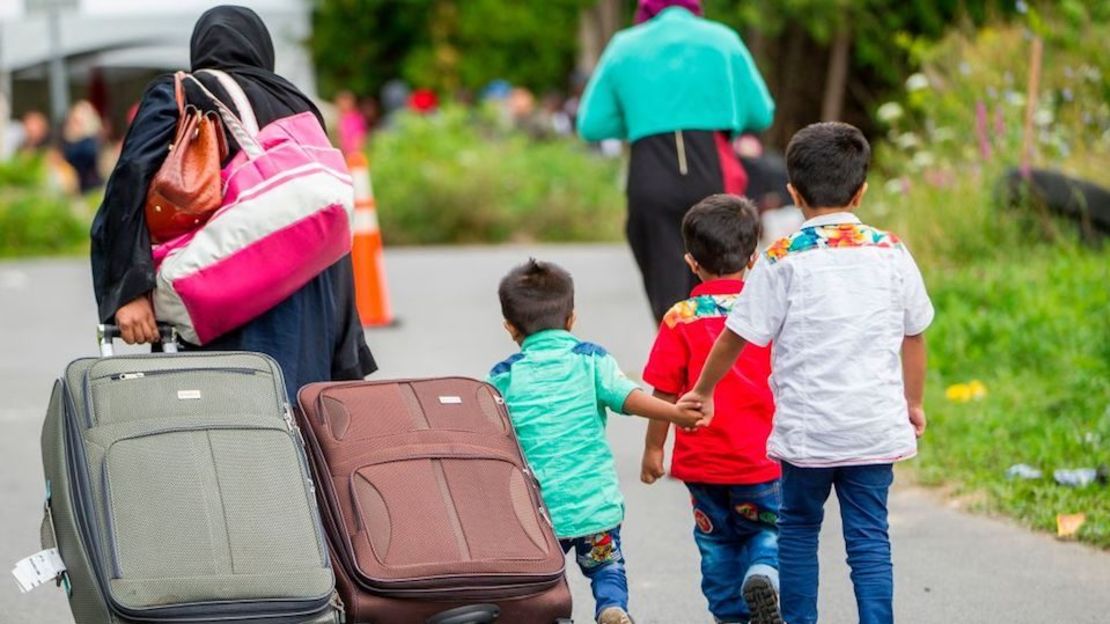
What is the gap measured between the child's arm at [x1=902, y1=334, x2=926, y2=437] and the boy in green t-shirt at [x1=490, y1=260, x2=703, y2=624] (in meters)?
0.64

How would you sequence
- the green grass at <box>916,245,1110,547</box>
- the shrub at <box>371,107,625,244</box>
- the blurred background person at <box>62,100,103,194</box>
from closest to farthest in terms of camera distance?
1. the green grass at <box>916,245,1110,547</box>
2. the shrub at <box>371,107,625,244</box>
3. the blurred background person at <box>62,100,103,194</box>

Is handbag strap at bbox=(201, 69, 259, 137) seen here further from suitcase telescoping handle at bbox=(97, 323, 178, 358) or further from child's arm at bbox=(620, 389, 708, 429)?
child's arm at bbox=(620, 389, 708, 429)

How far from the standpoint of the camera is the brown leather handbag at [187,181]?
469cm

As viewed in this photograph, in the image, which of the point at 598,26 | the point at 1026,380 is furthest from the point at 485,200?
the point at 1026,380

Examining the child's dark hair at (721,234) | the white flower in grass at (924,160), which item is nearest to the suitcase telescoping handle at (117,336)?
the child's dark hair at (721,234)

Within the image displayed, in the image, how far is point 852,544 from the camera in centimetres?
470

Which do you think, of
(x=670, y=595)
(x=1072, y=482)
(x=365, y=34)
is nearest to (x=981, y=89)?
(x=1072, y=482)

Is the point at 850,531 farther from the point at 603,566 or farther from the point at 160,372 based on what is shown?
the point at 160,372

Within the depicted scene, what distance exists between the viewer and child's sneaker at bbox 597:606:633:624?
4816 millimetres

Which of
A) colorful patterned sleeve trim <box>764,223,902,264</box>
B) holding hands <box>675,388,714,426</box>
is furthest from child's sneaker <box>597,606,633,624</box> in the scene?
colorful patterned sleeve trim <box>764,223,902,264</box>

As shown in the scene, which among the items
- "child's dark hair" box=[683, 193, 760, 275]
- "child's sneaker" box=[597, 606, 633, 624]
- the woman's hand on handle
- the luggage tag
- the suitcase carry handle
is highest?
"child's dark hair" box=[683, 193, 760, 275]

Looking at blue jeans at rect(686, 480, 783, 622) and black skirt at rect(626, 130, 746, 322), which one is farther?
black skirt at rect(626, 130, 746, 322)

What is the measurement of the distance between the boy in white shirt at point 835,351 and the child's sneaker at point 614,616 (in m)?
0.44

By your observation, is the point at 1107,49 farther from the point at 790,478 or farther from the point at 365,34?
the point at 365,34
